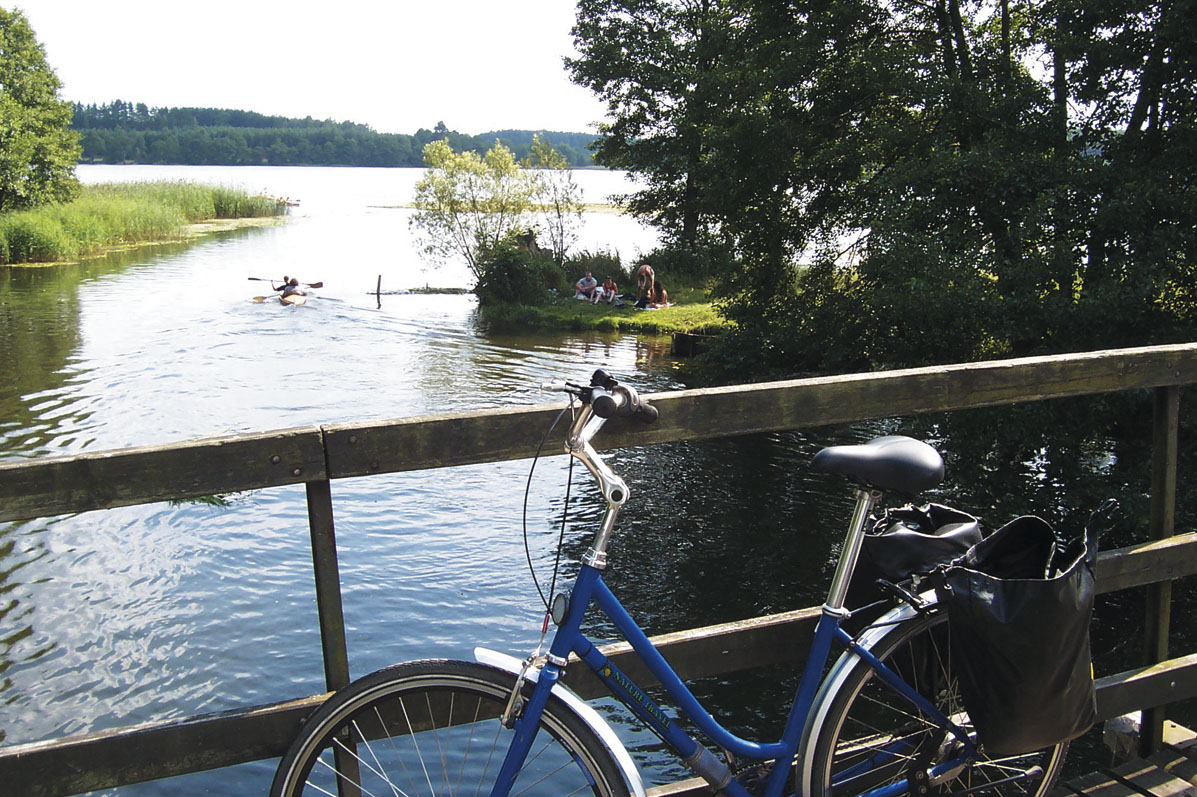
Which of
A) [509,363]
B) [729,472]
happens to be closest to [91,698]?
[729,472]

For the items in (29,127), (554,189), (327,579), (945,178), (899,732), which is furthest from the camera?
(29,127)

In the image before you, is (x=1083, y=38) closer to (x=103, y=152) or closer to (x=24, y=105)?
(x=24, y=105)

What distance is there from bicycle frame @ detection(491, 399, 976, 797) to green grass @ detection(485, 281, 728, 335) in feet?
69.3

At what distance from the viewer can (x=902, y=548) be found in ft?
7.58

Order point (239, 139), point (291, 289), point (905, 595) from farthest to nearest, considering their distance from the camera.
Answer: point (239, 139)
point (291, 289)
point (905, 595)

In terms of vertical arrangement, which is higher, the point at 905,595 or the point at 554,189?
the point at 554,189

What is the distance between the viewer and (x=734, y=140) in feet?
51.2

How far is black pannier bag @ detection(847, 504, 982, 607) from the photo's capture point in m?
2.30

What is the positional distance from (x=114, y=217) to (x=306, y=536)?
3406 cm

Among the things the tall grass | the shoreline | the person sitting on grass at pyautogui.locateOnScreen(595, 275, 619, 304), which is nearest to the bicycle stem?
the person sitting on grass at pyautogui.locateOnScreen(595, 275, 619, 304)

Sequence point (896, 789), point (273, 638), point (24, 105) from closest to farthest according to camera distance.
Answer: point (896, 789) < point (273, 638) < point (24, 105)

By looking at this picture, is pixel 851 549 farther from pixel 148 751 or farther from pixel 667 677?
pixel 148 751

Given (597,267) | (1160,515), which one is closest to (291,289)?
(597,267)

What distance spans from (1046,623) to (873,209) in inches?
464
